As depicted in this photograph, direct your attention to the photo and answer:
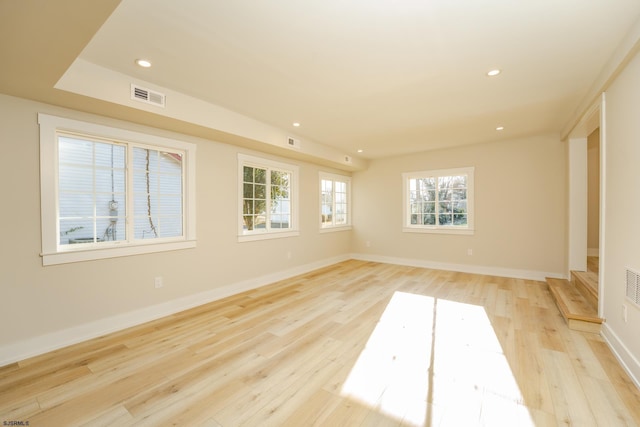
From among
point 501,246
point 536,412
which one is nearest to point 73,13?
point 536,412

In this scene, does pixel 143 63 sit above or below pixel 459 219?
above

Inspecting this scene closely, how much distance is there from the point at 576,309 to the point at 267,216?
4.50m

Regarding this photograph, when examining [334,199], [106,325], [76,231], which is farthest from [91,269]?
[334,199]

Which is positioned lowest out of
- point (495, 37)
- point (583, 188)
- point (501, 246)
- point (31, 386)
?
point (31, 386)

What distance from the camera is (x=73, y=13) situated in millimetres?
1484

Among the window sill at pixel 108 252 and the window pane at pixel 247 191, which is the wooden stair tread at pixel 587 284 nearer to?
the window pane at pixel 247 191

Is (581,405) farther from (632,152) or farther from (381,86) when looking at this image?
(381,86)

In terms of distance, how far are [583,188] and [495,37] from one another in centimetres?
352

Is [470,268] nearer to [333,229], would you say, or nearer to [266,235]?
[333,229]

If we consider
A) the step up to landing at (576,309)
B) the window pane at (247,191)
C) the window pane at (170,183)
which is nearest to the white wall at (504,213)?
the step up to landing at (576,309)

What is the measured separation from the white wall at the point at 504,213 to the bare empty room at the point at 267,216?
0.11 m

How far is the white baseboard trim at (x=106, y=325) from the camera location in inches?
97.5

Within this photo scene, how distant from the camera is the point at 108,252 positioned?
9.89 feet

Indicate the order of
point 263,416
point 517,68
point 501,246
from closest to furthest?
point 263,416 < point 517,68 < point 501,246
